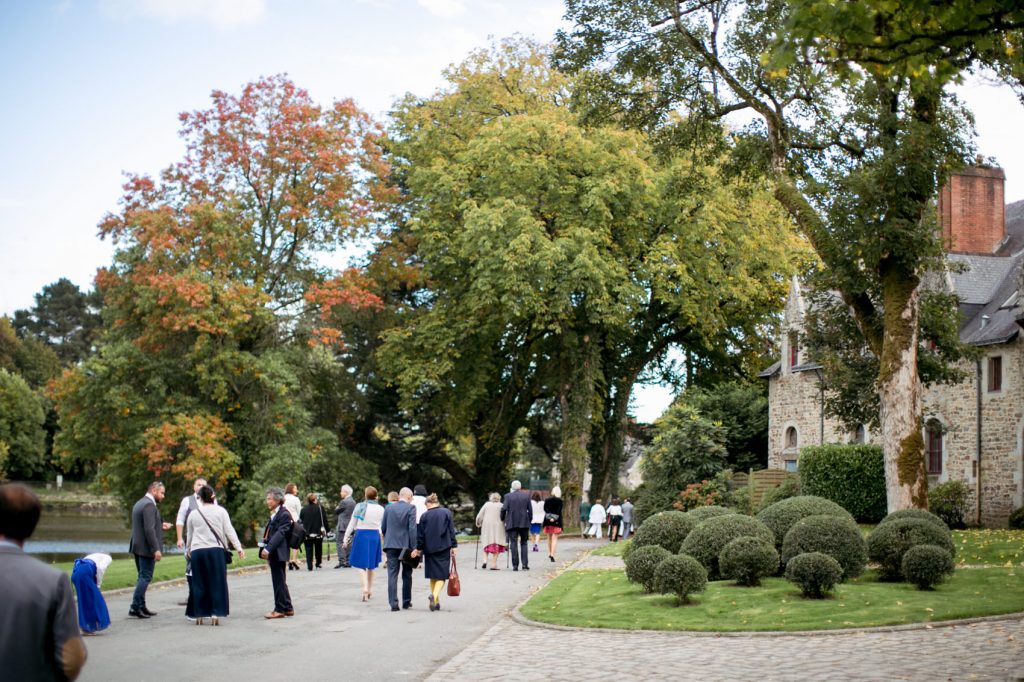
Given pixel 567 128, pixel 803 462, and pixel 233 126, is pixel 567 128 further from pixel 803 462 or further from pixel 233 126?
pixel 803 462

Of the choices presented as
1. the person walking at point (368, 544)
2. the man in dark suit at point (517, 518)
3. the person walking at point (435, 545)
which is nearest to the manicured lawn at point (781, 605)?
the person walking at point (435, 545)

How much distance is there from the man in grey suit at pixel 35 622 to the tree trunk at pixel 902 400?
2010 cm

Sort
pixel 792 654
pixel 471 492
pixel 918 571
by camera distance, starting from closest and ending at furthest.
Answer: pixel 792 654 < pixel 918 571 < pixel 471 492

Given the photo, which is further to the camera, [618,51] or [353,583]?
[618,51]

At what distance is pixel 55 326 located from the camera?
101625 millimetres

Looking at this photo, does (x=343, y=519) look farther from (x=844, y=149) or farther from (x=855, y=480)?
(x=855, y=480)

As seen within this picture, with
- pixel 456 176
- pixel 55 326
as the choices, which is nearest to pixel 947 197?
pixel 456 176

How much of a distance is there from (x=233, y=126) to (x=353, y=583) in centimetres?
1992

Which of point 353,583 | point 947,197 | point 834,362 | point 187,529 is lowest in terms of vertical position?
point 353,583

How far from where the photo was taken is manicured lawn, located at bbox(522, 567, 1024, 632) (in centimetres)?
1468

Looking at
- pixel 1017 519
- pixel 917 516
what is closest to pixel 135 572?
pixel 917 516

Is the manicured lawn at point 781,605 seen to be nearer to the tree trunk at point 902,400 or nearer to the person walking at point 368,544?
the person walking at point 368,544

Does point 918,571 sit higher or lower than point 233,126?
lower

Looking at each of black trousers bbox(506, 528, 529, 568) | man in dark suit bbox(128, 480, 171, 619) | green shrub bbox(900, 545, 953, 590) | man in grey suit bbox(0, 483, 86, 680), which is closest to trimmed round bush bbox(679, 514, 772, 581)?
green shrub bbox(900, 545, 953, 590)
